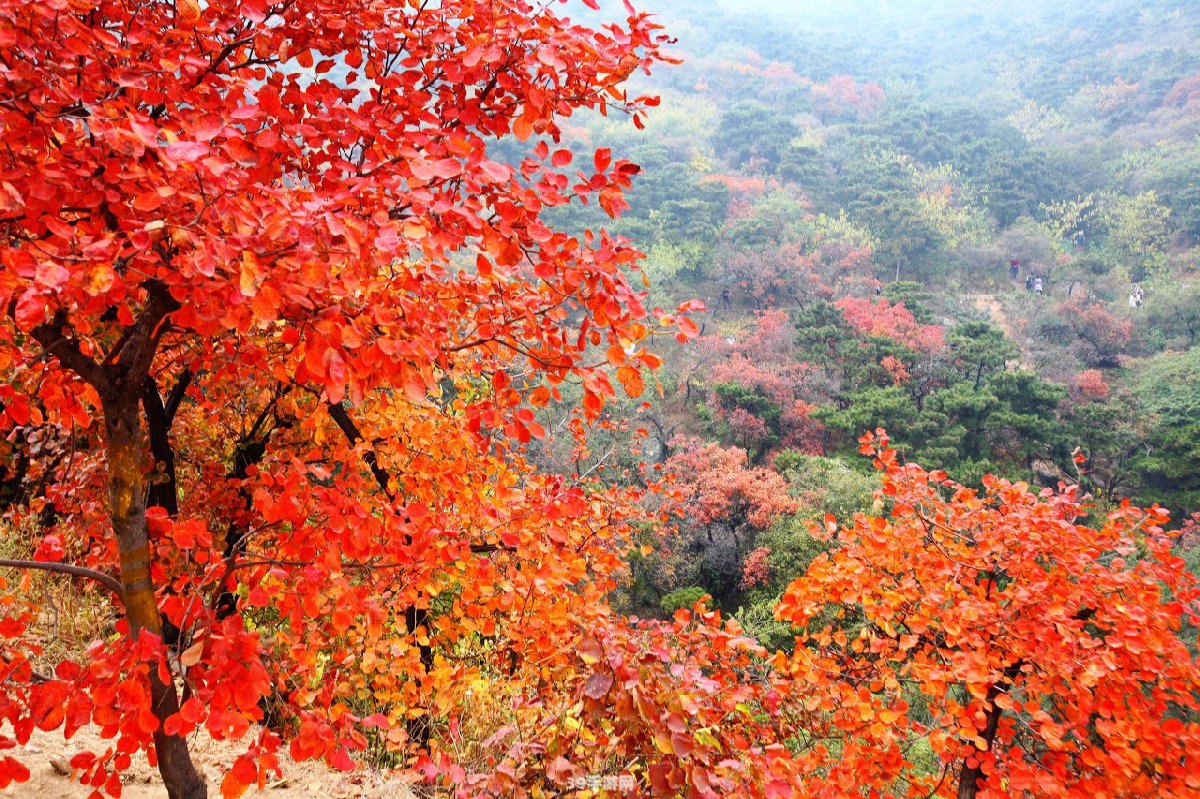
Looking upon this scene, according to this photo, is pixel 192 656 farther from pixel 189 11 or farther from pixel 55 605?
pixel 55 605

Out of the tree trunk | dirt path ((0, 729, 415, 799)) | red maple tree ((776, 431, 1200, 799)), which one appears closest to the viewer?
the tree trunk

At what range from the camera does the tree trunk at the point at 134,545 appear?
1.92 metres

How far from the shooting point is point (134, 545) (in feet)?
6.47

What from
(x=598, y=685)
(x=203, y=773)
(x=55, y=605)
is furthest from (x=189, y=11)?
(x=55, y=605)

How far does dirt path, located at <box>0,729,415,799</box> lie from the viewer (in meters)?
2.57

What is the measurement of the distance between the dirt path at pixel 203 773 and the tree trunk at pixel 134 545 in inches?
34.9

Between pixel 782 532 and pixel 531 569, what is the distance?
894 cm

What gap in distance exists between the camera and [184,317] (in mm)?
1633

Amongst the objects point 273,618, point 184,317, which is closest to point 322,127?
point 184,317

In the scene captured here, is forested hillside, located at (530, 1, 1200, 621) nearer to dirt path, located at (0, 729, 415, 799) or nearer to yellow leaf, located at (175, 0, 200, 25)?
dirt path, located at (0, 729, 415, 799)

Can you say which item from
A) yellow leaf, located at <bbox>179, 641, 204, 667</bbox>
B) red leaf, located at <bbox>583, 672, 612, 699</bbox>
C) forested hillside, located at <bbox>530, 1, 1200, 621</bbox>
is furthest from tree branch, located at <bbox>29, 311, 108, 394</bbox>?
forested hillside, located at <bbox>530, 1, 1200, 621</bbox>

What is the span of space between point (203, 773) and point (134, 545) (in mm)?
1207

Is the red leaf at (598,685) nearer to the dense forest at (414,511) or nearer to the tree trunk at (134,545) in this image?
the dense forest at (414,511)

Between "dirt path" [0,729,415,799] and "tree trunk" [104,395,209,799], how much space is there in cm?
89
